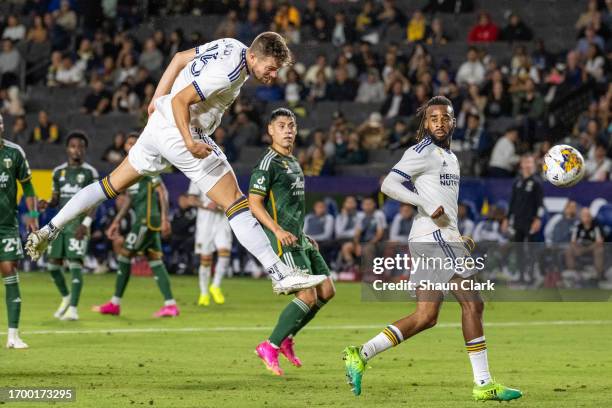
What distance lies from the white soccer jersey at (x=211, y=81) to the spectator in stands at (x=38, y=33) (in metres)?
24.8

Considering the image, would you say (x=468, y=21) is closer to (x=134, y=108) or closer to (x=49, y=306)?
(x=134, y=108)

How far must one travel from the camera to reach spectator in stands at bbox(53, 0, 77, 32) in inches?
1359

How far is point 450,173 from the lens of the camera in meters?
10.5

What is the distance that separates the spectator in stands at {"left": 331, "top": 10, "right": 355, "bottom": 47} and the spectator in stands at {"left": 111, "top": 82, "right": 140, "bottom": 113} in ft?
16.8

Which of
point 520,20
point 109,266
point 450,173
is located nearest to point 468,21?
point 520,20

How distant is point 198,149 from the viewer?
10.2 meters

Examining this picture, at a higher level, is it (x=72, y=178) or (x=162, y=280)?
(x=72, y=178)

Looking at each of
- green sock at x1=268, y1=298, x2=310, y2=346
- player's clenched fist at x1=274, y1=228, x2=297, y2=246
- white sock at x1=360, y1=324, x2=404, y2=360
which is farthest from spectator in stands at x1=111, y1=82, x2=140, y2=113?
white sock at x1=360, y1=324, x2=404, y2=360

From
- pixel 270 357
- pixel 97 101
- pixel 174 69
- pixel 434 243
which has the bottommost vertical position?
pixel 270 357

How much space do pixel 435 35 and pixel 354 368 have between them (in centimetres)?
2033

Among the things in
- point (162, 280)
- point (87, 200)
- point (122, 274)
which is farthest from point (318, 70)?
point (87, 200)

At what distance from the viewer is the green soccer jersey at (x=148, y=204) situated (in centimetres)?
1794

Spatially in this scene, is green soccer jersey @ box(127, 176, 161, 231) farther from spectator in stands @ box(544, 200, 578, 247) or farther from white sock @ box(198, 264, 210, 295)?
spectator in stands @ box(544, 200, 578, 247)

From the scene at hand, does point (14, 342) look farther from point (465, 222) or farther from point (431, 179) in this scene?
point (465, 222)
